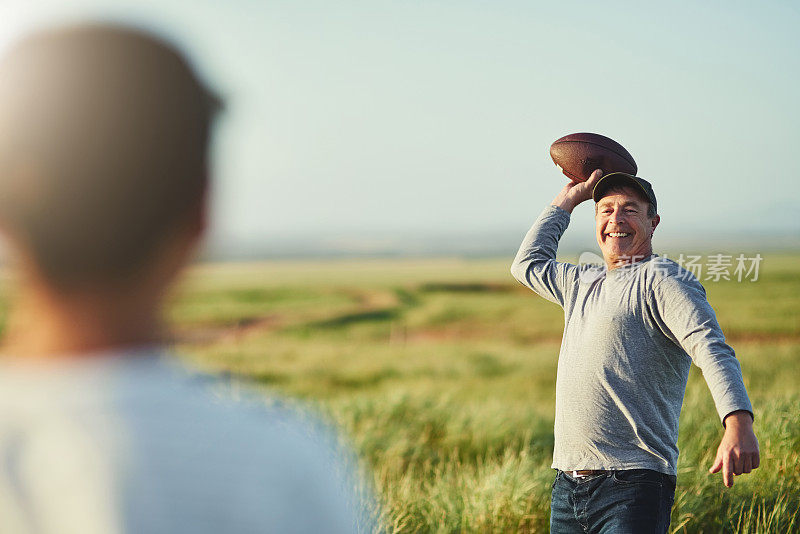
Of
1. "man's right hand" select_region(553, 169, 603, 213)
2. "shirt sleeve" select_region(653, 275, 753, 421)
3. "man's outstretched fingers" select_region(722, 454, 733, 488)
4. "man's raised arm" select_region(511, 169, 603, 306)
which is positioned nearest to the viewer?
"man's outstretched fingers" select_region(722, 454, 733, 488)

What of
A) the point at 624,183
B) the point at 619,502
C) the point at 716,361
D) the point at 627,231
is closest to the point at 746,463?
the point at 716,361

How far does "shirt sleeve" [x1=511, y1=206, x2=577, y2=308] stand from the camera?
299cm

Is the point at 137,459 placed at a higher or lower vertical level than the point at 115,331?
lower

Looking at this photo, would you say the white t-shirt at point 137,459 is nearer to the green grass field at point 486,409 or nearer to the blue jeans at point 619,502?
the green grass field at point 486,409

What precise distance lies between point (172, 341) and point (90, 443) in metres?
0.15

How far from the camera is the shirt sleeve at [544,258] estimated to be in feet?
9.81

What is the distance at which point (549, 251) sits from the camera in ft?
10.2

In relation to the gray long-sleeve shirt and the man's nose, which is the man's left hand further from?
the man's nose

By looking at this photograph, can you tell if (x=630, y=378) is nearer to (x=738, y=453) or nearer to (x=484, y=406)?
(x=738, y=453)

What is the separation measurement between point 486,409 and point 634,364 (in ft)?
14.2

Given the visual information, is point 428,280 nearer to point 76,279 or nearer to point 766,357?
point 766,357

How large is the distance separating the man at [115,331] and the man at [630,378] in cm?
175

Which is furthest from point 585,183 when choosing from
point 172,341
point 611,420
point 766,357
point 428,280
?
point 428,280

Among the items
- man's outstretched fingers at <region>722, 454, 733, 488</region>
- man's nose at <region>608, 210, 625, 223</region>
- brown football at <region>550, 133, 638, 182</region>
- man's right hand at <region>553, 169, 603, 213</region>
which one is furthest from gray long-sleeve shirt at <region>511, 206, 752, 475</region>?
brown football at <region>550, 133, 638, 182</region>
